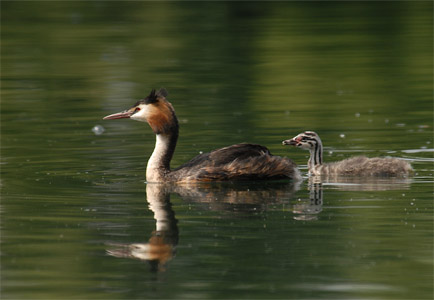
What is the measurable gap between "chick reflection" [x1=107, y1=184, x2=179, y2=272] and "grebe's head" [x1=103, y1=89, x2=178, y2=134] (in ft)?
6.84

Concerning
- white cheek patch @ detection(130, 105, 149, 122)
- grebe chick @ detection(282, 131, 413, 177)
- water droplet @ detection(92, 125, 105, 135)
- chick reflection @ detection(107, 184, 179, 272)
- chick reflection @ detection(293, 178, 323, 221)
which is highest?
white cheek patch @ detection(130, 105, 149, 122)

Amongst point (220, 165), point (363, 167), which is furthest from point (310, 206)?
point (363, 167)

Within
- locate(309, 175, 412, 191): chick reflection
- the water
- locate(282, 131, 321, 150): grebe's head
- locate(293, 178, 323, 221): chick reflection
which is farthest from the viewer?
locate(282, 131, 321, 150): grebe's head

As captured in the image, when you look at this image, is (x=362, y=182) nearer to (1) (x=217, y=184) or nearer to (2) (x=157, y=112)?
(1) (x=217, y=184)

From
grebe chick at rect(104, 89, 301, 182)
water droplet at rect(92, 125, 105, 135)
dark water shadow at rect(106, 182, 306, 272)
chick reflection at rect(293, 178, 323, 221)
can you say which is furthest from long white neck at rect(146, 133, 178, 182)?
water droplet at rect(92, 125, 105, 135)

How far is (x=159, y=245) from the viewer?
1018cm

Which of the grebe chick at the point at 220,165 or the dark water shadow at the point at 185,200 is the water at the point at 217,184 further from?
the grebe chick at the point at 220,165

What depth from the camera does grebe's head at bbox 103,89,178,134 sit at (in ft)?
45.5

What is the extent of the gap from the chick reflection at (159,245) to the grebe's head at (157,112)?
2084 mm

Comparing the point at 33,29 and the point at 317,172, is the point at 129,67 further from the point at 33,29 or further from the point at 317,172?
the point at 317,172

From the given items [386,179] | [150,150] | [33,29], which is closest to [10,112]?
[150,150]

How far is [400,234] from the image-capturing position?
10.4 meters

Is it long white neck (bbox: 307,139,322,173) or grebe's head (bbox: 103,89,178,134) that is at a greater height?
grebe's head (bbox: 103,89,178,134)

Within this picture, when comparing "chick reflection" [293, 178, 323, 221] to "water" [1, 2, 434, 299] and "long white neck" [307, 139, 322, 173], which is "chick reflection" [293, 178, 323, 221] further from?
"long white neck" [307, 139, 322, 173]
